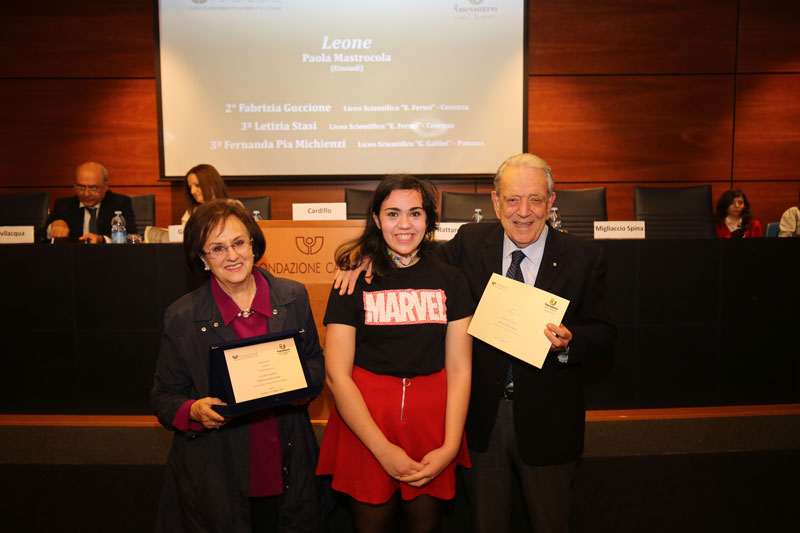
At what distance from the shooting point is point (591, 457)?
2.08 m

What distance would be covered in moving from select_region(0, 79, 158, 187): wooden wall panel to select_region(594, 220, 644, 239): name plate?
4.42 meters

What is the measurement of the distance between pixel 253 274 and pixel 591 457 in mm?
1593

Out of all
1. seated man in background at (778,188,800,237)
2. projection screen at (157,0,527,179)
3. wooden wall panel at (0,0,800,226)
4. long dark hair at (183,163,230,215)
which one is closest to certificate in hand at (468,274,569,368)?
long dark hair at (183,163,230,215)

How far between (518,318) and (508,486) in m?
0.55

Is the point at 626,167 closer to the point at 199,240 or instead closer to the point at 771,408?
the point at 771,408

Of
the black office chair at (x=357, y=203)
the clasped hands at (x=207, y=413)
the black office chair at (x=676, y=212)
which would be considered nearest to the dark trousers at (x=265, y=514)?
the clasped hands at (x=207, y=413)

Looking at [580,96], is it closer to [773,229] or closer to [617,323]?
[773,229]

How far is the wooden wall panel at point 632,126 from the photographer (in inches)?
201

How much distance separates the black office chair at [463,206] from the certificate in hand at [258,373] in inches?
107

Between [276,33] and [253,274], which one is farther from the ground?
[276,33]

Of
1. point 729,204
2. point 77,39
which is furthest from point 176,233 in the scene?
point 729,204

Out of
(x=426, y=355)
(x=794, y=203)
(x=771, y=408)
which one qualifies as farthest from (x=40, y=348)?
(x=794, y=203)

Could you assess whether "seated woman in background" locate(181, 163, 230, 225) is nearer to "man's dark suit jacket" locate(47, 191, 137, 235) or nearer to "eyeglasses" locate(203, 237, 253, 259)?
"man's dark suit jacket" locate(47, 191, 137, 235)

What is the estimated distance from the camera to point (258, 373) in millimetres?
1270
